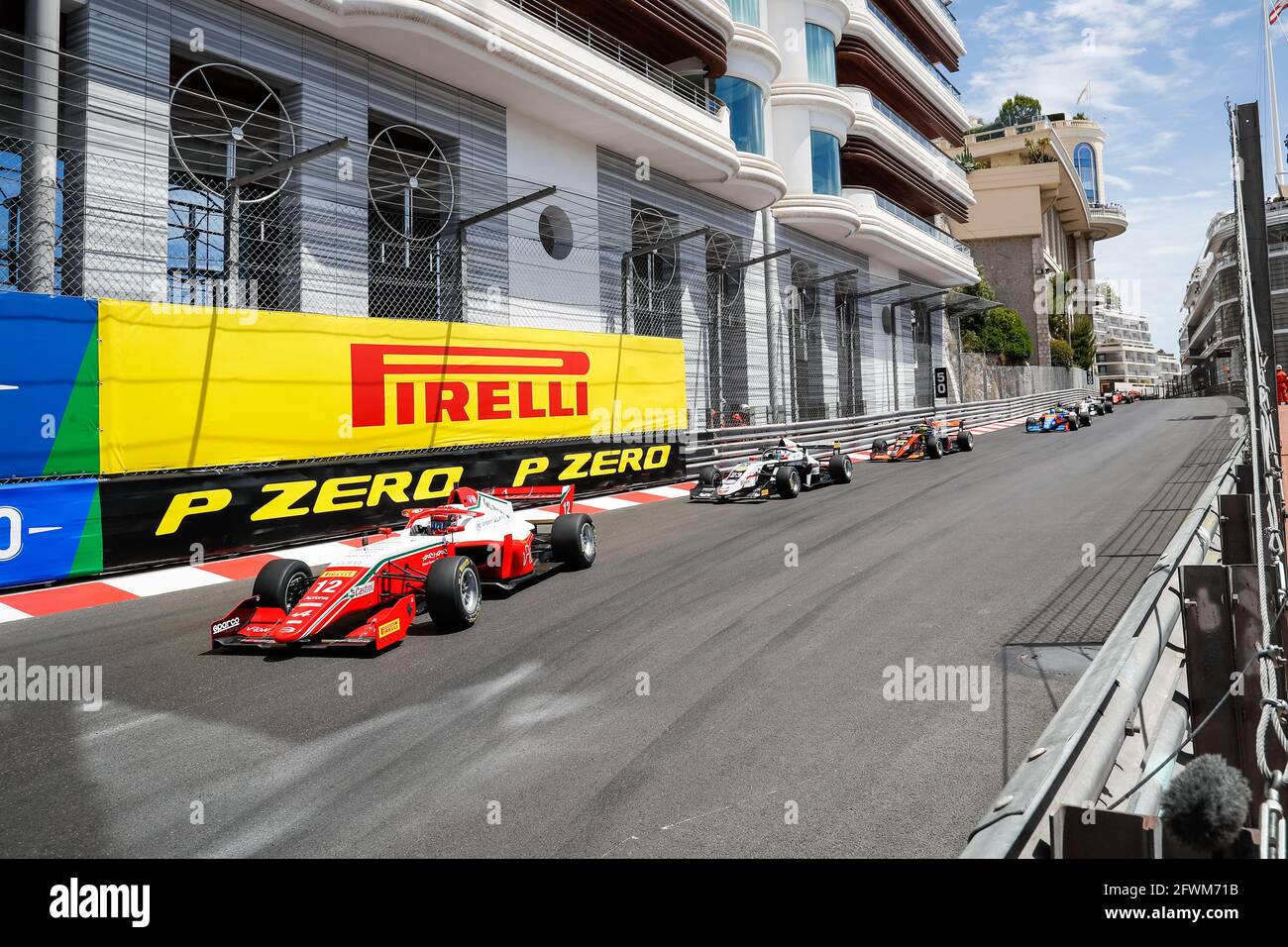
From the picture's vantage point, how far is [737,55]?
70.7 feet

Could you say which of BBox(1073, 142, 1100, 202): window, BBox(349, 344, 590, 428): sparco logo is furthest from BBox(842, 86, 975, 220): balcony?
BBox(1073, 142, 1100, 202): window

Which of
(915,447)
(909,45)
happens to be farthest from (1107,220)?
(915,447)

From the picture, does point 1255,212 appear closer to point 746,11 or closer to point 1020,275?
point 746,11

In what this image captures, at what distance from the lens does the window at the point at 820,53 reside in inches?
973

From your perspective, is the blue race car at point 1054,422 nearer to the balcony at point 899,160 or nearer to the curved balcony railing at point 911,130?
the balcony at point 899,160

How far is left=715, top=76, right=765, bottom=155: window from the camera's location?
21172 millimetres

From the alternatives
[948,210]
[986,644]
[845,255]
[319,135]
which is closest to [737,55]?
[845,255]

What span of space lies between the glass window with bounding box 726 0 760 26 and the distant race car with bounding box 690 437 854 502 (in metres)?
13.5

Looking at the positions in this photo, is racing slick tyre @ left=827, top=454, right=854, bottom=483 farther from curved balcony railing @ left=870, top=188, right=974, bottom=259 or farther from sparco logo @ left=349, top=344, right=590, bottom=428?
curved balcony railing @ left=870, top=188, right=974, bottom=259

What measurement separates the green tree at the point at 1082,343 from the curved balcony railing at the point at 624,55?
5939 cm

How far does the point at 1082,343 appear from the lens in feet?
229

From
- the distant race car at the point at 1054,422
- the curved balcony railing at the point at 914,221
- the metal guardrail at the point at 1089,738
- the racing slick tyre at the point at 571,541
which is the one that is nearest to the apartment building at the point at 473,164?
the curved balcony railing at the point at 914,221
